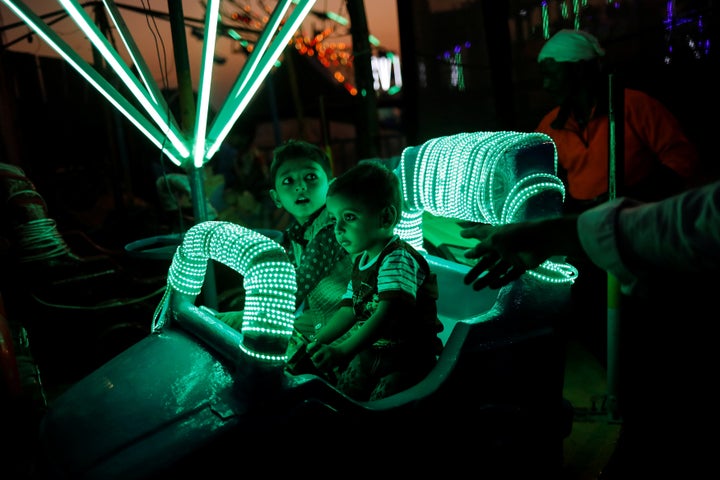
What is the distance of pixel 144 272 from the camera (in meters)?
4.63

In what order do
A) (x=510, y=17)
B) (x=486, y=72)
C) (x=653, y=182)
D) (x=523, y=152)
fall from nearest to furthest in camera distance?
1. (x=523, y=152)
2. (x=653, y=182)
3. (x=510, y=17)
4. (x=486, y=72)

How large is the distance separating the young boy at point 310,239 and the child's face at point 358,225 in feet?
1.74

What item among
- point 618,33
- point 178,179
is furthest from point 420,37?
point 178,179

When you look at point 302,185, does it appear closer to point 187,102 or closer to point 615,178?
point 187,102

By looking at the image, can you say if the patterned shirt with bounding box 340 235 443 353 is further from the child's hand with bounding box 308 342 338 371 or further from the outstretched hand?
the outstretched hand

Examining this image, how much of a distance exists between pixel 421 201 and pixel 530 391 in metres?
1.02

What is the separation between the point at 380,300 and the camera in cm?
207

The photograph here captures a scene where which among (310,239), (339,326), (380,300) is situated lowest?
(339,326)

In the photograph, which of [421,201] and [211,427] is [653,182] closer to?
[421,201]

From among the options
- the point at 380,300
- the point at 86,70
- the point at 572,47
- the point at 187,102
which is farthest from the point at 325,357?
the point at 572,47

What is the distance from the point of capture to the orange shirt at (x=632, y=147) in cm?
331

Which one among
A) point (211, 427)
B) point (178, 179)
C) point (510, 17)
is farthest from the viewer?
point (510, 17)

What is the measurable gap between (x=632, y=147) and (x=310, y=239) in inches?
85.1

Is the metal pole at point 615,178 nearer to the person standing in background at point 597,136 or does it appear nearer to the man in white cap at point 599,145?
the man in white cap at point 599,145
